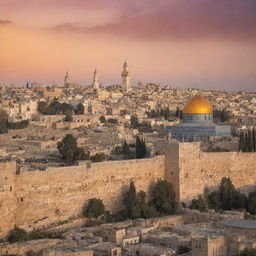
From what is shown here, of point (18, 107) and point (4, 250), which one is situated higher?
point (18, 107)

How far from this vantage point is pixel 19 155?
1133 inches

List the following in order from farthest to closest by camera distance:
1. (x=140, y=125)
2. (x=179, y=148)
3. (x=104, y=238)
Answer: (x=140, y=125) < (x=179, y=148) < (x=104, y=238)

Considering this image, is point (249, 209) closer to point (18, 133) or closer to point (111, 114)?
point (18, 133)

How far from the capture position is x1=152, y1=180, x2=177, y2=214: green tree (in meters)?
23.3

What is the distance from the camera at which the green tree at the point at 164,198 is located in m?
23.3

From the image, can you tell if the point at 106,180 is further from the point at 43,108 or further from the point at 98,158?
the point at 43,108

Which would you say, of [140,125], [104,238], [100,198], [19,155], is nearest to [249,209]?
[100,198]

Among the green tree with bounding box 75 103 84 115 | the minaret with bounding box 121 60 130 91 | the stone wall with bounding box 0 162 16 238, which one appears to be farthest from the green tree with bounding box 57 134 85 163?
the minaret with bounding box 121 60 130 91

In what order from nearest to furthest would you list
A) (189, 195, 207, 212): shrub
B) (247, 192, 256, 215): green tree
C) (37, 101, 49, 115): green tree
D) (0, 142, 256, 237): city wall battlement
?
(0, 142, 256, 237): city wall battlement
(189, 195, 207, 212): shrub
(247, 192, 256, 215): green tree
(37, 101, 49, 115): green tree

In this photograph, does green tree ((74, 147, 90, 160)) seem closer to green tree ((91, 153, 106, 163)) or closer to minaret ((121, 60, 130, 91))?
green tree ((91, 153, 106, 163))

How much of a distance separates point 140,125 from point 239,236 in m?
30.1

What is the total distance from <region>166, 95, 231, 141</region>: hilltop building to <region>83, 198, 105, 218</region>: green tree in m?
14.8

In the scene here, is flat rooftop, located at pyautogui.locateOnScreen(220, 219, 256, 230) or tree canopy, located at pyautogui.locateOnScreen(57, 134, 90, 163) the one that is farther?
tree canopy, located at pyautogui.locateOnScreen(57, 134, 90, 163)

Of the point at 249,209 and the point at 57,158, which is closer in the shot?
the point at 249,209
